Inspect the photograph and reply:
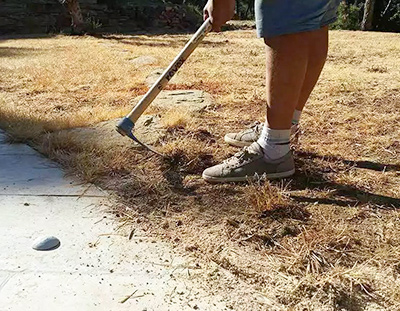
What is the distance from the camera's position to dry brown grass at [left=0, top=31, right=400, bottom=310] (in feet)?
3.48

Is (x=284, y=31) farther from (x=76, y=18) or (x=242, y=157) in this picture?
(x=76, y=18)

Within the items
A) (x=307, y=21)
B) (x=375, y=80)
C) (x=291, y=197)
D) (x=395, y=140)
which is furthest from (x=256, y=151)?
(x=375, y=80)

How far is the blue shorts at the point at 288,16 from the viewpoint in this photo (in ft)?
4.58

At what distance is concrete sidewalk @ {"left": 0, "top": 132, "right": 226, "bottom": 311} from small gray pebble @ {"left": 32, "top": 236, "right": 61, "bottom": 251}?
0.01 meters

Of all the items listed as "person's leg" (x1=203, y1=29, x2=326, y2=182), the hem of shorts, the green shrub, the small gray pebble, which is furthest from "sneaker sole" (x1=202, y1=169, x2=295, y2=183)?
the green shrub

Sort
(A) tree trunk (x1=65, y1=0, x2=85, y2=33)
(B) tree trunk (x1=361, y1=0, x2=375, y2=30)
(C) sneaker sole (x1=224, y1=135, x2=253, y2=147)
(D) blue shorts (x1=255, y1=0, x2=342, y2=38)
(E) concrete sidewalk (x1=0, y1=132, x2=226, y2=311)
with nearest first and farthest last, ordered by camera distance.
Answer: (E) concrete sidewalk (x1=0, y1=132, x2=226, y2=311), (D) blue shorts (x1=255, y1=0, x2=342, y2=38), (C) sneaker sole (x1=224, y1=135, x2=253, y2=147), (A) tree trunk (x1=65, y1=0, x2=85, y2=33), (B) tree trunk (x1=361, y1=0, x2=375, y2=30)

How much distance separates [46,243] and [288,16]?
92 cm

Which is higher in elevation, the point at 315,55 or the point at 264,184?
the point at 315,55

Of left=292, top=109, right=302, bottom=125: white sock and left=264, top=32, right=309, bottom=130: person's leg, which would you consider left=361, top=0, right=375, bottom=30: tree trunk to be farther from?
left=264, top=32, right=309, bottom=130: person's leg

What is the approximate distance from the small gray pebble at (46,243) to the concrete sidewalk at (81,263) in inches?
0.6

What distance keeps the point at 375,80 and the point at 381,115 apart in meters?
0.93

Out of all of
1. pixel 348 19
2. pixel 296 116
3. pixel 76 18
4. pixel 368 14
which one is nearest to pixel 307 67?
pixel 296 116

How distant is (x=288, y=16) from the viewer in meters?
1.40

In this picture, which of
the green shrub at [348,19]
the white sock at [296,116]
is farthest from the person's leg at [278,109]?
the green shrub at [348,19]
